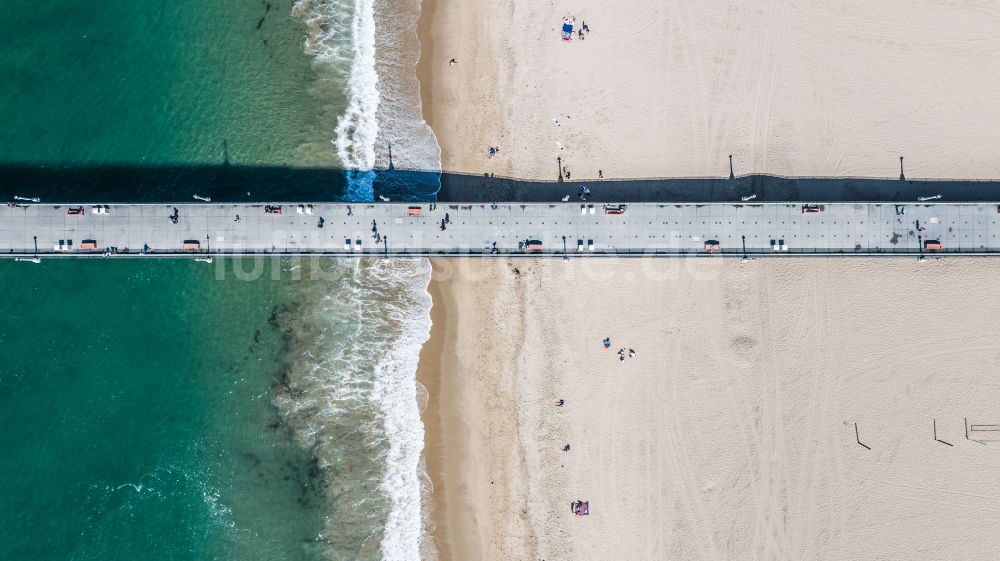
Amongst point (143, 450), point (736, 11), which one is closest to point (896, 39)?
point (736, 11)

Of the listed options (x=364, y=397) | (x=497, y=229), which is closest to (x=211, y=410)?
(x=364, y=397)

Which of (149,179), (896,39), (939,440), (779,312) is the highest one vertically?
(896,39)

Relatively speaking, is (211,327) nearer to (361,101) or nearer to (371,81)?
(361,101)

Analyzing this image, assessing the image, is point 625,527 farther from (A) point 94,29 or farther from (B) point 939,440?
(A) point 94,29

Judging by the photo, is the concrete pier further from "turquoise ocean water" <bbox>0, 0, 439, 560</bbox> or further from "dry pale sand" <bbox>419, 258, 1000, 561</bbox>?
"turquoise ocean water" <bbox>0, 0, 439, 560</bbox>

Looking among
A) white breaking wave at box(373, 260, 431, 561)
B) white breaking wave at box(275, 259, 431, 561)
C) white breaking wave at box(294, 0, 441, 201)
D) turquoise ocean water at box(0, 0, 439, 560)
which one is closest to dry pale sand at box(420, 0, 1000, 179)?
white breaking wave at box(294, 0, 441, 201)
